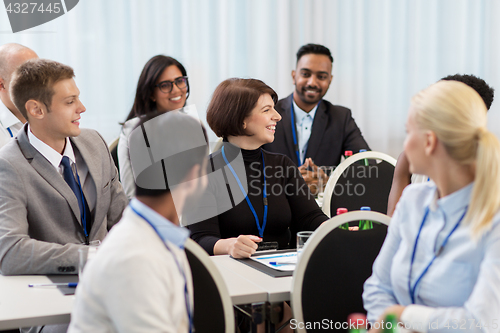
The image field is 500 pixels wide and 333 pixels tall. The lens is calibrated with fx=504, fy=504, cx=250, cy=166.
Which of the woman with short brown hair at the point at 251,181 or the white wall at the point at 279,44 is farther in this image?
the white wall at the point at 279,44

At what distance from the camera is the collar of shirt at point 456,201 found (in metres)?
1.20

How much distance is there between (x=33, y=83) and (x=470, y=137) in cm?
158

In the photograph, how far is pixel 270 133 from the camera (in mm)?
2404

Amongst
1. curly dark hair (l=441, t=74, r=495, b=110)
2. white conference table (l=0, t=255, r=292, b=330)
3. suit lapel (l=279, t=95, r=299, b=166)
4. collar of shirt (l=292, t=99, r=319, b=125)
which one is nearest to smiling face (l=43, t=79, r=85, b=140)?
white conference table (l=0, t=255, r=292, b=330)

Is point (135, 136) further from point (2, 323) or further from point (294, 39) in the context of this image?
point (294, 39)

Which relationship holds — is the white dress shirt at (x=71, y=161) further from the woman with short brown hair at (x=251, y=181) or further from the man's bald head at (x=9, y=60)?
the man's bald head at (x=9, y=60)

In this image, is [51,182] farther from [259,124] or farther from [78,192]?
[259,124]

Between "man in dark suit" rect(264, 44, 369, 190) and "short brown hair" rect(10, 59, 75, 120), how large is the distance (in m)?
2.09

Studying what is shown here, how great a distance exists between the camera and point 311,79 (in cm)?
415

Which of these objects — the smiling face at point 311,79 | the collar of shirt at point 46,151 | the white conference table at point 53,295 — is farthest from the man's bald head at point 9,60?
the smiling face at point 311,79

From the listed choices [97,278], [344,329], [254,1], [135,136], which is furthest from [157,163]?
[254,1]

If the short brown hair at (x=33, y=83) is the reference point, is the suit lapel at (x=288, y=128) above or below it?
below

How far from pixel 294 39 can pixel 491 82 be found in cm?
205

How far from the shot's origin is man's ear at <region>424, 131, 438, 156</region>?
1.18 m
